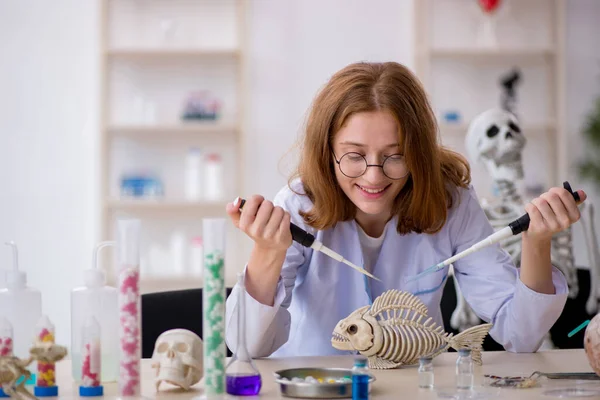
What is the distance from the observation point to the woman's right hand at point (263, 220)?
4.93 ft

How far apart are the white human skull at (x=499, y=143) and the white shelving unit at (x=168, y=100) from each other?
6.09ft

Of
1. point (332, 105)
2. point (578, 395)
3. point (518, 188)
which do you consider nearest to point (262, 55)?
point (518, 188)

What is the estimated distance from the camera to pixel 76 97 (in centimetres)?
446

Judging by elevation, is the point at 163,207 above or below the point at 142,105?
below

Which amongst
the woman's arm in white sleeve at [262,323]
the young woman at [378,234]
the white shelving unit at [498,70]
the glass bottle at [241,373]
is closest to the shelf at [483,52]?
the white shelving unit at [498,70]

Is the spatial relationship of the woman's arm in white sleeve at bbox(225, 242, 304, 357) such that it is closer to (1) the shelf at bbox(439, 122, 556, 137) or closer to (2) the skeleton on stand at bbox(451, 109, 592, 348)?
(2) the skeleton on stand at bbox(451, 109, 592, 348)

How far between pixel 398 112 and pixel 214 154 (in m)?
2.68

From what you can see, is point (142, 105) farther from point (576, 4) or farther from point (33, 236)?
point (576, 4)

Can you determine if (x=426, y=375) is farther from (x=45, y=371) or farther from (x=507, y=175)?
(x=507, y=175)

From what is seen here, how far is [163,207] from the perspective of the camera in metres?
4.33

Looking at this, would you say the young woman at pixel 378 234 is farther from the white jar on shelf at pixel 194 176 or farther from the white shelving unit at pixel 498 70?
the white shelving unit at pixel 498 70

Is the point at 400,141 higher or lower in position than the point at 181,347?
higher

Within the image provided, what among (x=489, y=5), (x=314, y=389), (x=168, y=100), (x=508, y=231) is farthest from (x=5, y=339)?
(x=489, y=5)

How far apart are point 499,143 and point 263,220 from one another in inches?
53.5
